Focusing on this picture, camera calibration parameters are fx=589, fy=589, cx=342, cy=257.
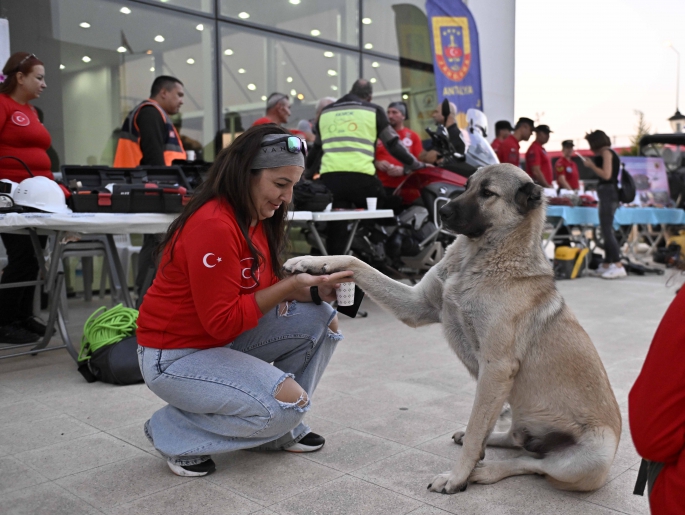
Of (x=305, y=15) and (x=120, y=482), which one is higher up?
(x=305, y=15)

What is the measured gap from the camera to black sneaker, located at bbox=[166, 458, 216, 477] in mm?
2287

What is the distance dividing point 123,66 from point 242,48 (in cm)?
172

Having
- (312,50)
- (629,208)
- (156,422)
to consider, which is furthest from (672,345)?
(629,208)

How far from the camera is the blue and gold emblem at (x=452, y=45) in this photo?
34.3 feet

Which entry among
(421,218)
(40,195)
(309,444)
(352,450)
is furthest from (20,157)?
(421,218)

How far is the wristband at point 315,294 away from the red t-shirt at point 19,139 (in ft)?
9.54

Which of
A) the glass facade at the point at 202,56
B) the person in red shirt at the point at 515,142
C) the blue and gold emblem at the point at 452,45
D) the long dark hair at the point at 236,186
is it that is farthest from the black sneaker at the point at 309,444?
the blue and gold emblem at the point at 452,45

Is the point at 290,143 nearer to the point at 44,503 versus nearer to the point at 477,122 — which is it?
the point at 44,503

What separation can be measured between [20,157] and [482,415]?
12.6ft

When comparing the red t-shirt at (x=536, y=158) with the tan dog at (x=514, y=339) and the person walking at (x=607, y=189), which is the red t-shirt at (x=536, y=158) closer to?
the person walking at (x=607, y=189)

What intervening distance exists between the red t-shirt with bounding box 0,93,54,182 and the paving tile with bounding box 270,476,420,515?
11.2 ft

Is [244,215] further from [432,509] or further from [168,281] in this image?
[432,509]

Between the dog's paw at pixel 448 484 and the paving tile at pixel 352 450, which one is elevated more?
the dog's paw at pixel 448 484

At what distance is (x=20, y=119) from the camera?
4328mm
